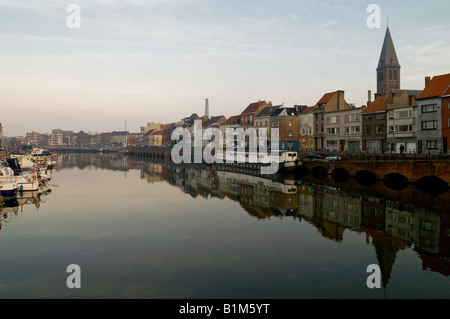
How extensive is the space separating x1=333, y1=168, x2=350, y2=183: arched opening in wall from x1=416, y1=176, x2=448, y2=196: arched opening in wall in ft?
35.2

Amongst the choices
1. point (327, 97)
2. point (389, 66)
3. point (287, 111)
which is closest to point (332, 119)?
point (327, 97)

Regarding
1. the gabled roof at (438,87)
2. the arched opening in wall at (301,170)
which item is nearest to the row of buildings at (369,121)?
the gabled roof at (438,87)

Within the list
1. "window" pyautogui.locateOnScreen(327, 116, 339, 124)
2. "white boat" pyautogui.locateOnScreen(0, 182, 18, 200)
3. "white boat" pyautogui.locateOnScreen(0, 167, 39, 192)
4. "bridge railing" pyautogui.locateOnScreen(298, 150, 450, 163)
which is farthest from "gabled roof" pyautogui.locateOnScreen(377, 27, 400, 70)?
"white boat" pyautogui.locateOnScreen(0, 182, 18, 200)

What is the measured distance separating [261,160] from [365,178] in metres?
22.8

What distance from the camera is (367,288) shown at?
17.0m

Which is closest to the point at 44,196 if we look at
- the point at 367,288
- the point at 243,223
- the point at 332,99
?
the point at 243,223

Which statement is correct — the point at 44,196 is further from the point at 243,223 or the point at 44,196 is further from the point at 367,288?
the point at 367,288

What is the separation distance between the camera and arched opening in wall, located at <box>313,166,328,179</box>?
63.1 meters

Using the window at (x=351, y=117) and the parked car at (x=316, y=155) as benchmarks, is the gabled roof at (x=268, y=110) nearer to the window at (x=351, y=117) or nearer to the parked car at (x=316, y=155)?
the window at (x=351, y=117)

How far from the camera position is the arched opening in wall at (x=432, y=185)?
43.8m

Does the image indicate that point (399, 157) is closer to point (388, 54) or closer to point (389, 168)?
point (389, 168)

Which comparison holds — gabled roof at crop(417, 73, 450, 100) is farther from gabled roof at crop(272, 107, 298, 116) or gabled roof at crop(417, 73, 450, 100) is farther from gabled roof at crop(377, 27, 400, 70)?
gabled roof at crop(377, 27, 400, 70)

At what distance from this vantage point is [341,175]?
63000mm
